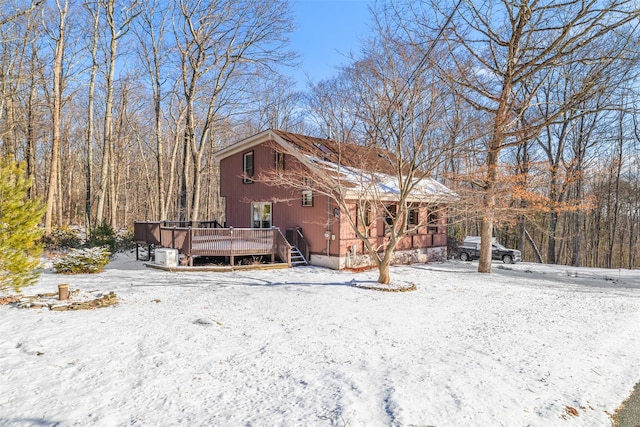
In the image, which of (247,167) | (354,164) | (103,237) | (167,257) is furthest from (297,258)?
(103,237)

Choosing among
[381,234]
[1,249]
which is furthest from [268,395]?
[381,234]

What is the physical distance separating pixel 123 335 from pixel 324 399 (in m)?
3.38

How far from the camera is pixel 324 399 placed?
3852mm

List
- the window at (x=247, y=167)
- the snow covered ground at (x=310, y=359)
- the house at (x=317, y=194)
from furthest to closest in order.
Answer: the window at (x=247, y=167) → the house at (x=317, y=194) → the snow covered ground at (x=310, y=359)

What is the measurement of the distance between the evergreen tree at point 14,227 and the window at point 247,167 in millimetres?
9893

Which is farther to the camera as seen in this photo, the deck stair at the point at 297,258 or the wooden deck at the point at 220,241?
the deck stair at the point at 297,258

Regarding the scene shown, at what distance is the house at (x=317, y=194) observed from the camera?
11.5 m

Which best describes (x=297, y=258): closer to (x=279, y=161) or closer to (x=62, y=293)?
(x=279, y=161)

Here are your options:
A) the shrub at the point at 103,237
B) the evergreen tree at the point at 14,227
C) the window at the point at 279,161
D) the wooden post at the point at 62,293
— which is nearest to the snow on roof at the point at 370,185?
the window at the point at 279,161

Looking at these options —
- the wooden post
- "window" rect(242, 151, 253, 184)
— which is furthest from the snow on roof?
the wooden post

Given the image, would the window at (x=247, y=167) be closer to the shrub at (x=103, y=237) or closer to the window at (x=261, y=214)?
the window at (x=261, y=214)

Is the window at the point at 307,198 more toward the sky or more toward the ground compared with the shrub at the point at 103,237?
more toward the sky

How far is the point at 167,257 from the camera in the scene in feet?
37.9

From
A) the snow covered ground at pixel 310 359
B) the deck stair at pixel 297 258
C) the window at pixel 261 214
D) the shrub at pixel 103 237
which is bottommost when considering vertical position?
the snow covered ground at pixel 310 359
